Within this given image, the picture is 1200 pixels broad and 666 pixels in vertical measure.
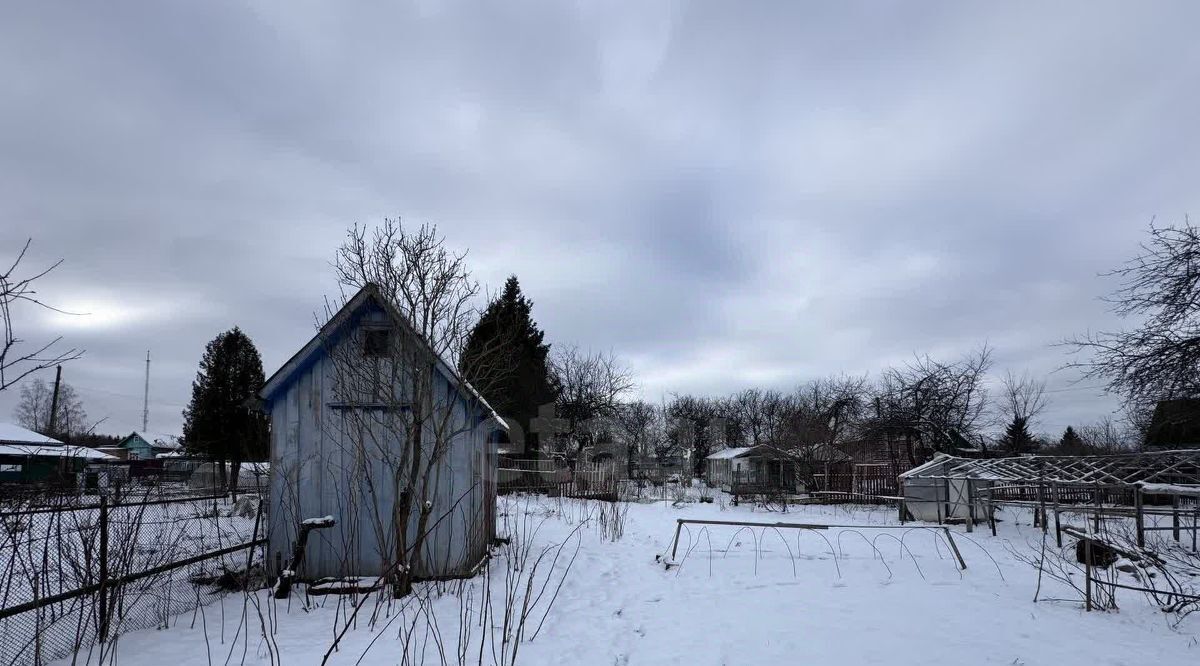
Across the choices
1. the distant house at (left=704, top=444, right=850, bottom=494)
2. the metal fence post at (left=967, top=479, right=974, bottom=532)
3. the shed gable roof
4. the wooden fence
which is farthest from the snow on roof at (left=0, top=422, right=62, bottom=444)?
the metal fence post at (left=967, top=479, right=974, bottom=532)

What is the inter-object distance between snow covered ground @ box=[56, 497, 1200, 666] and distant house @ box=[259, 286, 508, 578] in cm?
93

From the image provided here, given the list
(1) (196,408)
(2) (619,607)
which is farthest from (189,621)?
(1) (196,408)

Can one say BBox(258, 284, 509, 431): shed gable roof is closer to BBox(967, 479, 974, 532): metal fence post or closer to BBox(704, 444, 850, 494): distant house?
BBox(967, 479, 974, 532): metal fence post

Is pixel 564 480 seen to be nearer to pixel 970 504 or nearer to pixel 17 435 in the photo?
pixel 970 504

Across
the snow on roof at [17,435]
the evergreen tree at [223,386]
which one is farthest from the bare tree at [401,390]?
the snow on roof at [17,435]

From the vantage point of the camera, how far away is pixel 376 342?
10266 mm

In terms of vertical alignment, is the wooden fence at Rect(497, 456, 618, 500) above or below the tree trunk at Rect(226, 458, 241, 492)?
below

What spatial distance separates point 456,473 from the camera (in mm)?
10359

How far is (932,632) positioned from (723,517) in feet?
43.4

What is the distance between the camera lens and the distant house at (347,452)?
9.98 m

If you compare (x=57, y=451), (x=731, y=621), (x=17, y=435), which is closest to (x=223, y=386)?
(x=17, y=435)

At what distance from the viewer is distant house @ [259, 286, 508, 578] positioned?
9.98 m

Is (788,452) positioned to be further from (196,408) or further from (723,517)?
(196,408)

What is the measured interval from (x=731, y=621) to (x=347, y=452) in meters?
5.99
